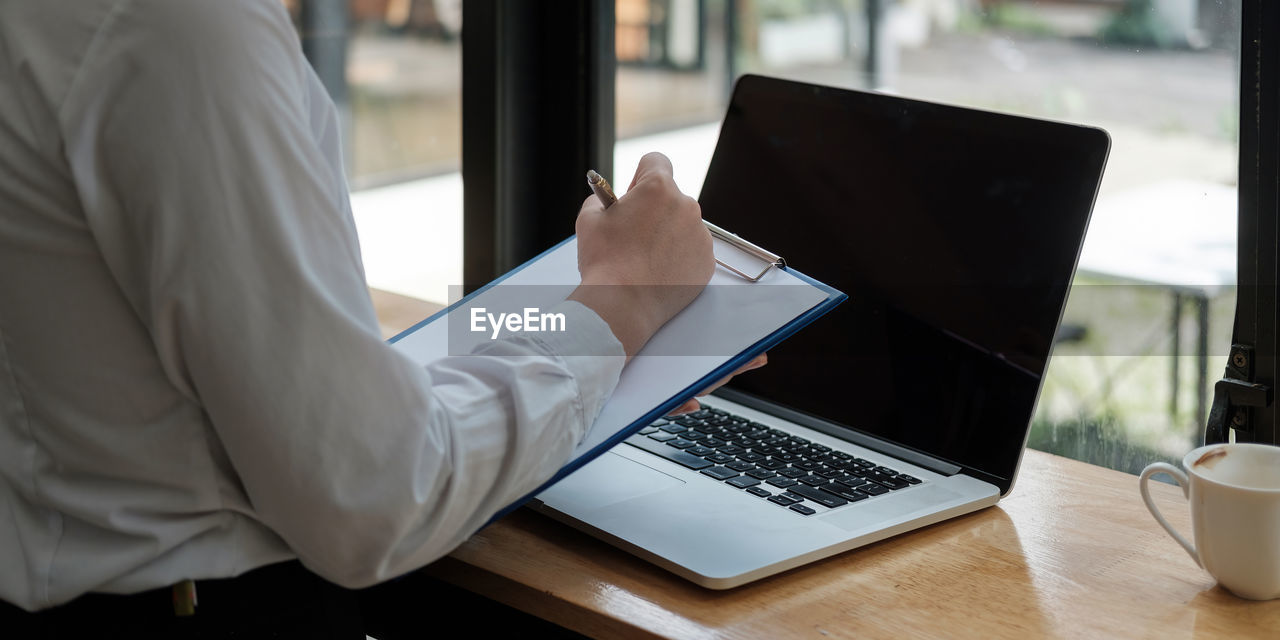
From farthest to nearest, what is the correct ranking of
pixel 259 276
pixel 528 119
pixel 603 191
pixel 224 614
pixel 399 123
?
1. pixel 399 123
2. pixel 528 119
3. pixel 603 191
4. pixel 224 614
5. pixel 259 276

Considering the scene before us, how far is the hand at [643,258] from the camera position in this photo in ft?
2.48

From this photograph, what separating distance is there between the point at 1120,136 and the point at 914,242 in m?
0.27

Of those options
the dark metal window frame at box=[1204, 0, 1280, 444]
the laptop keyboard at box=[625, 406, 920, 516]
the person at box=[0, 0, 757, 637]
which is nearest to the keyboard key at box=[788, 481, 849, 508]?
the laptop keyboard at box=[625, 406, 920, 516]

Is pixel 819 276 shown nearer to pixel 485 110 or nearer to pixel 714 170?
pixel 714 170

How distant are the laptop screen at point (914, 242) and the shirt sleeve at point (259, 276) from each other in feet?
1.64

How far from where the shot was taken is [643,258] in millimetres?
778

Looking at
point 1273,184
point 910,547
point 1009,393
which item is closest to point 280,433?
point 910,547

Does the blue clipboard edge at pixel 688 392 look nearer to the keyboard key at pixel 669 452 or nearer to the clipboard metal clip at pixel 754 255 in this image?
the clipboard metal clip at pixel 754 255

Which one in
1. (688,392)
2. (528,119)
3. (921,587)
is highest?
(528,119)

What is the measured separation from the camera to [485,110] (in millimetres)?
1468

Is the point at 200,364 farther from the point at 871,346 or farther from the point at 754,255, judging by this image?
the point at 871,346

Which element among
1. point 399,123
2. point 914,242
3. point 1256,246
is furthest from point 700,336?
point 399,123

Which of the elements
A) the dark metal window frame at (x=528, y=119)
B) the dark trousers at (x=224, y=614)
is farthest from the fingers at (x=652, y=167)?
the dark metal window frame at (x=528, y=119)

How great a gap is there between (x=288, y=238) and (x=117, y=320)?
0.38 feet
